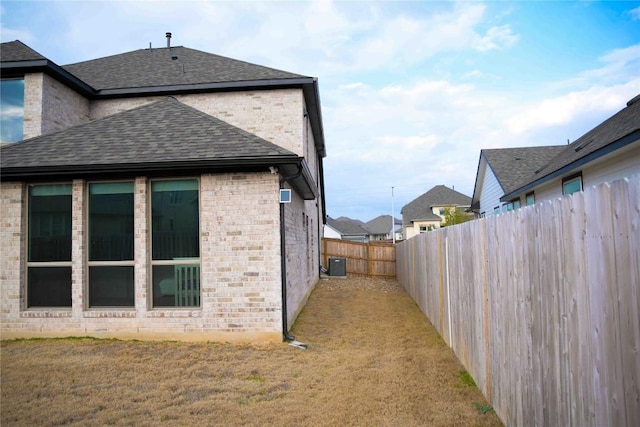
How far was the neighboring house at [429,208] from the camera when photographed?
157 ft

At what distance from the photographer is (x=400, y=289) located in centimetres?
1639

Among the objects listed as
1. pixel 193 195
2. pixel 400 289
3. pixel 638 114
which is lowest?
pixel 400 289

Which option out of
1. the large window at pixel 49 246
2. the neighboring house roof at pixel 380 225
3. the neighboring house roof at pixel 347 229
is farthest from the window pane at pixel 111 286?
the neighboring house roof at pixel 380 225

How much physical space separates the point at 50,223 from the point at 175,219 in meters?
2.40

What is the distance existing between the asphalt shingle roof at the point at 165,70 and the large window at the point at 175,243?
540 cm

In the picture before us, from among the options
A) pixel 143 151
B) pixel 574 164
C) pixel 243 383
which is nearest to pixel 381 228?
pixel 574 164

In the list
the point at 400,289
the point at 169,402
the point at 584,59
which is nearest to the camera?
the point at 169,402

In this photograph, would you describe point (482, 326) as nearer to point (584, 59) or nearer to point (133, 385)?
point (133, 385)

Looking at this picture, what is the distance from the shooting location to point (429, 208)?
49000 millimetres

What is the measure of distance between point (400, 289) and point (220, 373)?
11.5 metres

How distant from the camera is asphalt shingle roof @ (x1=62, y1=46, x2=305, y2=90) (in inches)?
485

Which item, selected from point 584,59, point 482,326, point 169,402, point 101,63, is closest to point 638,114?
point 584,59

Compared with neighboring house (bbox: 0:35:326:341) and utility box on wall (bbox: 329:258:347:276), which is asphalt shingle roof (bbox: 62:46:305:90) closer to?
neighboring house (bbox: 0:35:326:341)

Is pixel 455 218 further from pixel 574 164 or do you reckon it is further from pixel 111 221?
pixel 111 221
